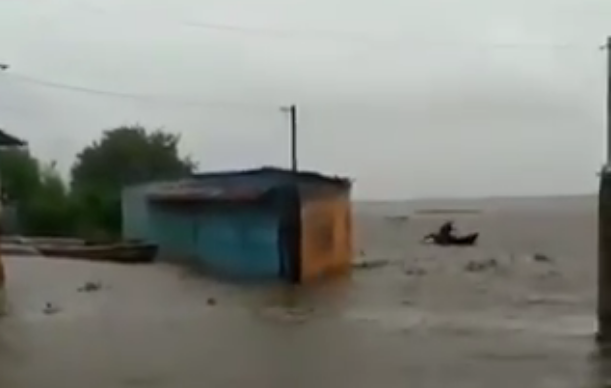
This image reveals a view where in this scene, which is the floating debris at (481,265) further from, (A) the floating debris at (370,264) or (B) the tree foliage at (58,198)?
(B) the tree foliage at (58,198)

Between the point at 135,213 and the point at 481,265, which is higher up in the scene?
the point at 135,213

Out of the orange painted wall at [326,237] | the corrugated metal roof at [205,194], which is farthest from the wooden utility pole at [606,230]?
the corrugated metal roof at [205,194]

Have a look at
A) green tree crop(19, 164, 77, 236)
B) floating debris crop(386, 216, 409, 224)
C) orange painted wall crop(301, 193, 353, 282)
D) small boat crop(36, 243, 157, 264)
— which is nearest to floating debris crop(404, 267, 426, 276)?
orange painted wall crop(301, 193, 353, 282)

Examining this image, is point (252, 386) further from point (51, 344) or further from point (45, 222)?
point (45, 222)

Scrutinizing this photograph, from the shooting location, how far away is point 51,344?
750 inches

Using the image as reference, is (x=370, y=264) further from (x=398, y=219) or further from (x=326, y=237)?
(x=398, y=219)

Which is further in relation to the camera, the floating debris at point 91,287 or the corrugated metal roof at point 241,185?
the corrugated metal roof at point 241,185

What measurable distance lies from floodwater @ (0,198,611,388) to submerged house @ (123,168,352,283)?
4.83 ft

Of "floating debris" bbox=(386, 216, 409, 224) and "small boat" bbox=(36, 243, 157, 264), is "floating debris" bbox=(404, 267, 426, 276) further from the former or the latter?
"floating debris" bbox=(386, 216, 409, 224)

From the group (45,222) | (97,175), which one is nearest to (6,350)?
(45,222)

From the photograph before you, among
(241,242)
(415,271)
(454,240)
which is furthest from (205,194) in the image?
(454,240)

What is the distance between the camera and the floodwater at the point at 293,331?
1563 cm

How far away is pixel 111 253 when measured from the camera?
4403 centimetres

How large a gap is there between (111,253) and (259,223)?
9440 mm
